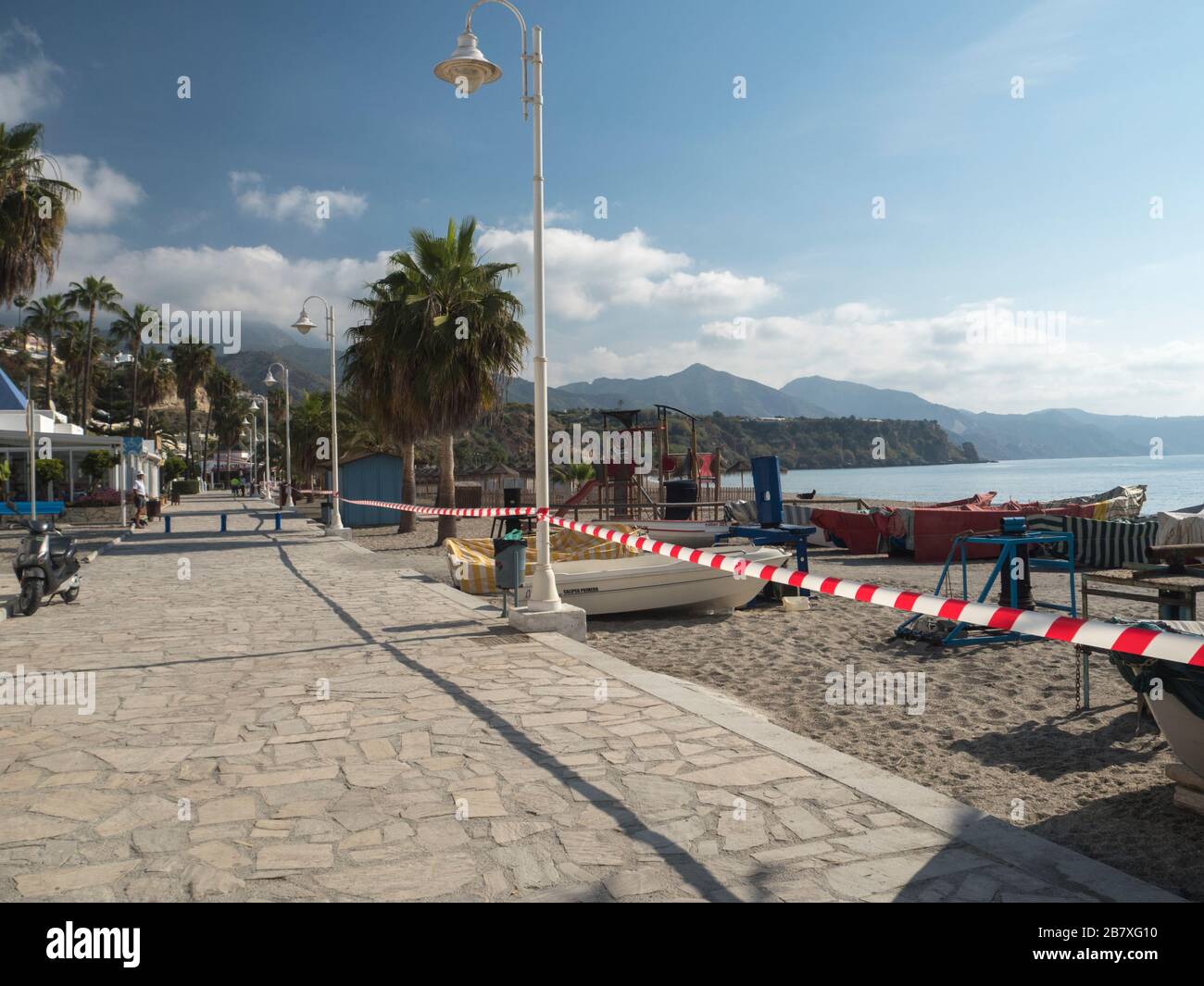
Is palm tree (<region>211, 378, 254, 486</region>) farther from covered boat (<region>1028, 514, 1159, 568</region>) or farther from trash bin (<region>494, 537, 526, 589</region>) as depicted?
trash bin (<region>494, 537, 526, 589</region>)

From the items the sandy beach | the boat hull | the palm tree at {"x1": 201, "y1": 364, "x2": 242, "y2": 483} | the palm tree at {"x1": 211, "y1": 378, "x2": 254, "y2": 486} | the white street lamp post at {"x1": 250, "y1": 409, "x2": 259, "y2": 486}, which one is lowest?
the sandy beach

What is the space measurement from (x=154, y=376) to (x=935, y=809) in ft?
280

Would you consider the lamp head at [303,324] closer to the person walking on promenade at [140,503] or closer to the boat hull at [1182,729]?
the person walking on promenade at [140,503]

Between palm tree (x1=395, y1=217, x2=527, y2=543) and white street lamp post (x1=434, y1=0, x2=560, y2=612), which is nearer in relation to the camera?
white street lamp post (x1=434, y1=0, x2=560, y2=612)

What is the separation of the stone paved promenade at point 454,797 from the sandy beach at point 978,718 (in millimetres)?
802

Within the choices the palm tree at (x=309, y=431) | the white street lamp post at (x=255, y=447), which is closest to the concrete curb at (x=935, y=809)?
the palm tree at (x=309, y=431)

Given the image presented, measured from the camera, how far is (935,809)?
387 cm

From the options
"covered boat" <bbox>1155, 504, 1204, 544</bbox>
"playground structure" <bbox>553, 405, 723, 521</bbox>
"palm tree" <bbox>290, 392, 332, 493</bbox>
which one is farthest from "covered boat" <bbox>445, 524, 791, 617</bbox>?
"palm tree" <bbox>290, 392, 332, 493</bbox>

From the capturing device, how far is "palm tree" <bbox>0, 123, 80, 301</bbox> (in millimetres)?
21656

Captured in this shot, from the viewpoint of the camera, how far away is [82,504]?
29.7m

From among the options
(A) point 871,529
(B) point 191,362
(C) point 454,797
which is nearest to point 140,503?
(A) point 871,529

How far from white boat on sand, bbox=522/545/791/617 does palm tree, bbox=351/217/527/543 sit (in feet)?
38.4

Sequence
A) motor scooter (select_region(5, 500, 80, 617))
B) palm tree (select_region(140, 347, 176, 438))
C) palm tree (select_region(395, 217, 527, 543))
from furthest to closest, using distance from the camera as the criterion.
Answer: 1. palm tree (select_region(140, 347, 176, 438))
2. palm tree (select_region(395, 217, 527, 543))
3. motor scooter (select_region(5, 500, 80, 617))

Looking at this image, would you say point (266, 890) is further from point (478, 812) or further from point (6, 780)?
point (6, 780)
